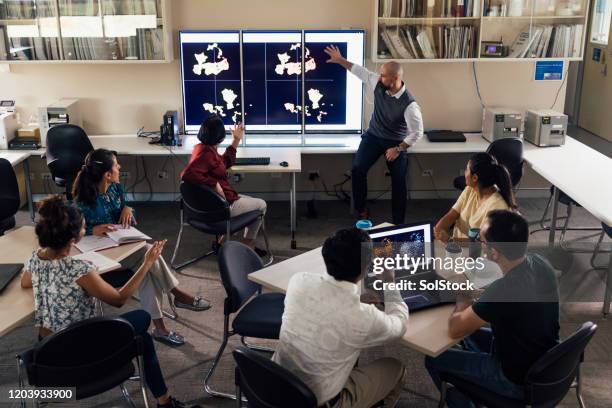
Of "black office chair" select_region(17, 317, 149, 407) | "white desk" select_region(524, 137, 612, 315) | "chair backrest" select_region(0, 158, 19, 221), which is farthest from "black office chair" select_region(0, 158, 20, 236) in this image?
"white desk" select_region(524, 137, 612, 315)

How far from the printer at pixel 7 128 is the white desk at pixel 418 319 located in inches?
141

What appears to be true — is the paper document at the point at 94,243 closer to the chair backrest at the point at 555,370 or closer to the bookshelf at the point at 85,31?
the chair backrest at the point at 555,370

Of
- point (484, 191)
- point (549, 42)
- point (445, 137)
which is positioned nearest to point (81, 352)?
point (484, 191)

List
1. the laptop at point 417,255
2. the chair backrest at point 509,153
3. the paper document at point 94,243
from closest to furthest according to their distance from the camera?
the laptop at point 417,255, the paper document at point 94,243, the chair backrest at point 509,153

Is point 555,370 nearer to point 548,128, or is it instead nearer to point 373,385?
point 373,385

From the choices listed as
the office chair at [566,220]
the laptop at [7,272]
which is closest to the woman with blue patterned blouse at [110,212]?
the laptop at [7,272]

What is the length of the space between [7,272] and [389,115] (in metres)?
3.46

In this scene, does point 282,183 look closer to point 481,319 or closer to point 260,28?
point 260,28

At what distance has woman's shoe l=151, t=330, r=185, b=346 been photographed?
412 centimetres

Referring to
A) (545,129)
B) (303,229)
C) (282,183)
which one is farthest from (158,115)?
(545,129)

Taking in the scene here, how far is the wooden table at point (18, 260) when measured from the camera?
300 centimetres

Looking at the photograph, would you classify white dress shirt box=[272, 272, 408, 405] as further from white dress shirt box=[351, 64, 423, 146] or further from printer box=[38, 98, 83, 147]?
printer box=[38, 98, 83, 147]

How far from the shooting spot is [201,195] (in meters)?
A: 4.75

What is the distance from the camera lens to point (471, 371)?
2910 mm
